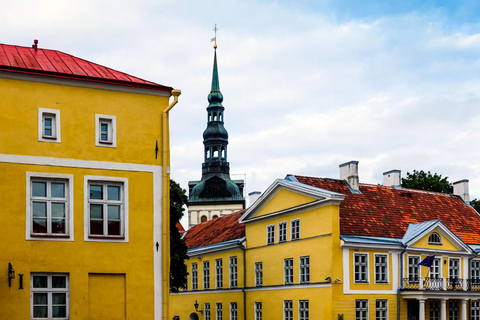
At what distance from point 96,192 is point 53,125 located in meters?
2.12

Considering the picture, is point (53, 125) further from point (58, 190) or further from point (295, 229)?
point (295, 229)

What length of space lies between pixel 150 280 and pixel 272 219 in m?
21.7

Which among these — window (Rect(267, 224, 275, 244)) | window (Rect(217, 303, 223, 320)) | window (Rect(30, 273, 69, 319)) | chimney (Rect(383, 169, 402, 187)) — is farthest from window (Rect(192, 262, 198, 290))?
window (Rect(30, 273, 69, 319))

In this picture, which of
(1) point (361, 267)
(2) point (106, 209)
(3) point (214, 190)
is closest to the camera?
(2) point (106, 209)

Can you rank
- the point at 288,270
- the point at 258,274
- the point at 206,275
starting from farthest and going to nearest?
the point at 206,275 < the point at 258,274 < the point at 288,270

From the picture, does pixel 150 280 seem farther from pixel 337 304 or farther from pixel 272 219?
pixel 272 219

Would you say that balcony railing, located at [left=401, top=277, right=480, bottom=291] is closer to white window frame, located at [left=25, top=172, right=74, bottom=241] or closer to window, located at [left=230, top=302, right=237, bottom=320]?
window, located at [left=230, top=302, right=237, bottom=320]

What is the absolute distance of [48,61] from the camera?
21016 mm

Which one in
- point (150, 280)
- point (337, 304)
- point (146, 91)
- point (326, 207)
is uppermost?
point (146, 91)

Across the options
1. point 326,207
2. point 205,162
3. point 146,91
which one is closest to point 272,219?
point 326,207

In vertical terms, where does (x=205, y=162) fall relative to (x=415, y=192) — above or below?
above

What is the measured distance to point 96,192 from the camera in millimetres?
19531

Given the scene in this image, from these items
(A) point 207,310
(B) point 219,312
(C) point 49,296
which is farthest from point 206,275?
(C) point 49,296

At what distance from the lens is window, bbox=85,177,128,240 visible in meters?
19.4
